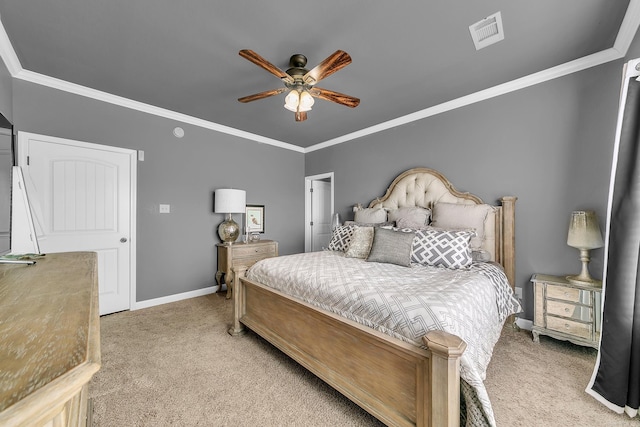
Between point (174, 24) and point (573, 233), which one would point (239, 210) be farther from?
point (573, 233)

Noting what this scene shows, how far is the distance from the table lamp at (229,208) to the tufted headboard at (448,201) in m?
1.97

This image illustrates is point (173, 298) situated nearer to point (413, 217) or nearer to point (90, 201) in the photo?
point (90, 201)

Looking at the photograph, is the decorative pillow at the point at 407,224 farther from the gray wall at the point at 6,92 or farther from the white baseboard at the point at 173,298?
the gray wall at the point at 6,92

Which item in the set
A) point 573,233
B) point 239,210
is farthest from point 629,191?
point 239,210

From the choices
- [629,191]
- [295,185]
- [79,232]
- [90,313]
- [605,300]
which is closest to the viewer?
[90,313]

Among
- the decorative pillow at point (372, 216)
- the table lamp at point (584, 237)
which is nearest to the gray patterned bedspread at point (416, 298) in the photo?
the table lamp at point (584, 237)

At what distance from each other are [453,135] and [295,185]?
287 centimetres

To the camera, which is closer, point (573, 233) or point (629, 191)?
point (629, 191)

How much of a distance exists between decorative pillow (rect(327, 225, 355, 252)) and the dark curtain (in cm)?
213

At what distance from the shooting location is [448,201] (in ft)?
10.2

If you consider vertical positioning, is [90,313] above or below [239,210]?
below

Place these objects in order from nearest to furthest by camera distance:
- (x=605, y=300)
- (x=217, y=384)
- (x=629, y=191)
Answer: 1. (x=629, y=191)
2. (x=605, y=300)
3. (x=217, y=384)

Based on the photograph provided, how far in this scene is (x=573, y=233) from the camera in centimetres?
222

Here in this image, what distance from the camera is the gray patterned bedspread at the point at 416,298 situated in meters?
1.27
